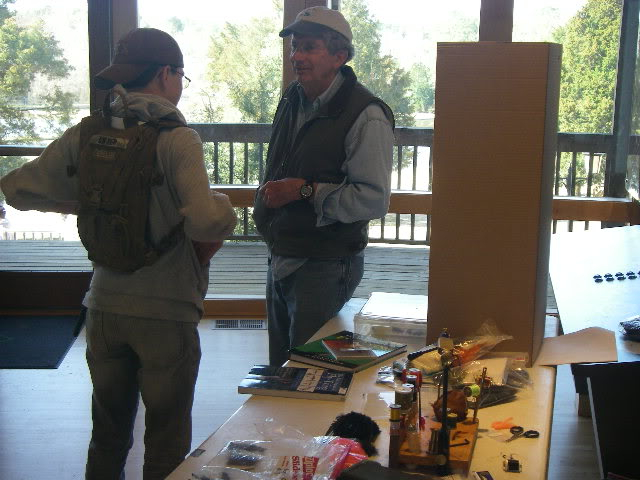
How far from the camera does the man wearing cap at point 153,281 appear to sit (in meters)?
1.90

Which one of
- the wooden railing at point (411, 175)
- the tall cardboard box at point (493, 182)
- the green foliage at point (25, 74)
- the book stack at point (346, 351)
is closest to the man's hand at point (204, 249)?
the book stack at point (346, 351)

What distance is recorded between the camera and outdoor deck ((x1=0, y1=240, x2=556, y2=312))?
15.9ft

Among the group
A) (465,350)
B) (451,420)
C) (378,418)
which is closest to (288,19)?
(465,350)

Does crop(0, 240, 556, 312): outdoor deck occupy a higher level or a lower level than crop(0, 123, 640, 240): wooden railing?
lower

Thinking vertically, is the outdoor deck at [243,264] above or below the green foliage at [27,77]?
below

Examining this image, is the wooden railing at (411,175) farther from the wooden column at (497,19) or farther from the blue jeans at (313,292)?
the blue jeans at (313,292)

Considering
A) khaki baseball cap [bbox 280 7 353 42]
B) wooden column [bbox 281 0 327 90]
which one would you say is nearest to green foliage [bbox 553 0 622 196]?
wooden column [bbox 281 0 327 90]

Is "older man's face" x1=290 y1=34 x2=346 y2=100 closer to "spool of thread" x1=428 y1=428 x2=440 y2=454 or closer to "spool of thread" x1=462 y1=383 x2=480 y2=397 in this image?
"spool of thread" x1=462 y1=383 x2=480 y2=397

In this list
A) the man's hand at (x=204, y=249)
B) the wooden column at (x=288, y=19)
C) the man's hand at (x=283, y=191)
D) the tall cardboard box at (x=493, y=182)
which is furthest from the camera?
the wooden column at (x=288, y=19)

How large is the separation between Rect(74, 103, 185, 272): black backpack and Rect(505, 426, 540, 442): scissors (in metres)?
0.92

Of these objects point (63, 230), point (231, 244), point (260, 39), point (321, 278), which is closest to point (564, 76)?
point (260, 39)

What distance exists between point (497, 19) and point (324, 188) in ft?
8.25

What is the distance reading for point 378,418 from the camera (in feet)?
5.02

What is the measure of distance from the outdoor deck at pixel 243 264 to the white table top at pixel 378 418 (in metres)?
3.12
